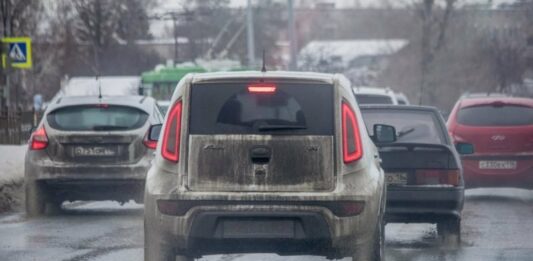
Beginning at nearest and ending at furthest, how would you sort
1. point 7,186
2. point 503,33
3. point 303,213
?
point 303,213
point 7,186
point 503,33

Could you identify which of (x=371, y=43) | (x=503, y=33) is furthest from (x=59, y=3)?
(x=371, y=43)

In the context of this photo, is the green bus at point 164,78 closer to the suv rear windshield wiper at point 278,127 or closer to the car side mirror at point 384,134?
the car side mirror at point 384,134

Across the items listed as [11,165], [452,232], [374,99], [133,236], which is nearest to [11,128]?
[11,165]

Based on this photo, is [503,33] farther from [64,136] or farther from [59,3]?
[64,136]

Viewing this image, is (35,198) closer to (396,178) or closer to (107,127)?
(107,127)

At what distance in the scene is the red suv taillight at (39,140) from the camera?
53.6ft

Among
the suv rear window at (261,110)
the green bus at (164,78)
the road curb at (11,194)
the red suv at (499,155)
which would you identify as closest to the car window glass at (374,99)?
the red suv at (499,155)

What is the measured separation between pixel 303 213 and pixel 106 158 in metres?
7.07

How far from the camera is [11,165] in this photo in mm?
21219

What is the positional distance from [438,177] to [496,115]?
662cm

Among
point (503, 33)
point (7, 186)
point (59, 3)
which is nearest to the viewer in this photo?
point (7, 186)

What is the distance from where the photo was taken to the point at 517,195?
830 inches

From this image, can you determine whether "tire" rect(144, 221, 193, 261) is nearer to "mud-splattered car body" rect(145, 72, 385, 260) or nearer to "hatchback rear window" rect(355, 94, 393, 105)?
"mud-splattered car body" rect(145, 72, 385, 260)

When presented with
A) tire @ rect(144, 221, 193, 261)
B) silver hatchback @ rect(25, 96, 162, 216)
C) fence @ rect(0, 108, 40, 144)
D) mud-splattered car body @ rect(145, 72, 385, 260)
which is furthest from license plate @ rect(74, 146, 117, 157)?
fence @ rect(0, 108, 40, 144)
